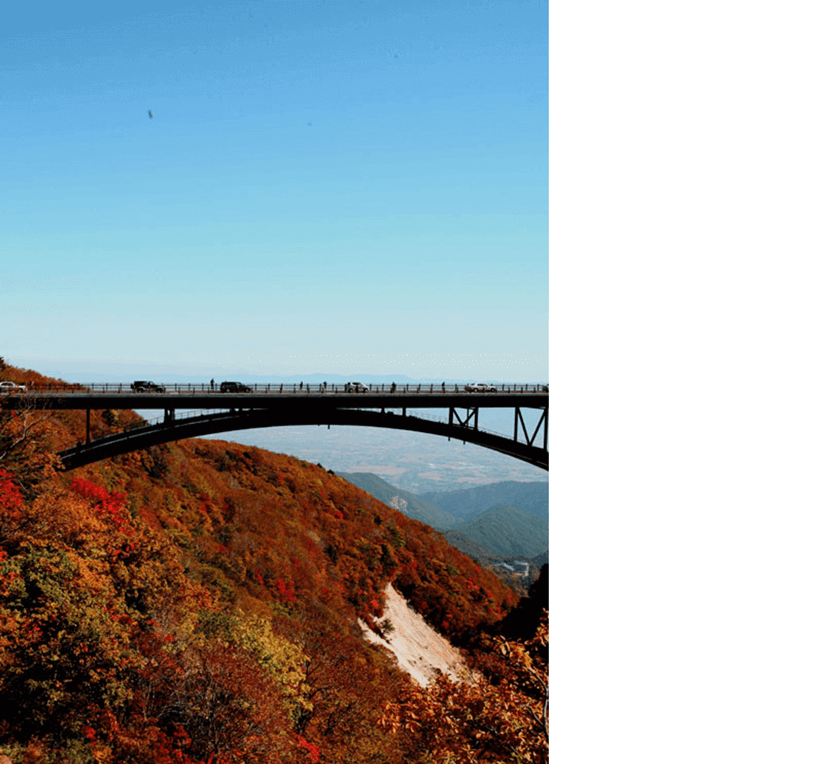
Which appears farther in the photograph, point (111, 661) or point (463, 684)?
point (111, 661)

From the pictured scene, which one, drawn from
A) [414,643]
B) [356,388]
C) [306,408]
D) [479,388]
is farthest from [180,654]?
[414,643]

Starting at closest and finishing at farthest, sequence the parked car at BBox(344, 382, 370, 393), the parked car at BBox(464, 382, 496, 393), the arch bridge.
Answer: the arch bridge
the parked car at BBox(344, 382, 370, 393)
the parked car at BBox(464, 382, 496, 393)

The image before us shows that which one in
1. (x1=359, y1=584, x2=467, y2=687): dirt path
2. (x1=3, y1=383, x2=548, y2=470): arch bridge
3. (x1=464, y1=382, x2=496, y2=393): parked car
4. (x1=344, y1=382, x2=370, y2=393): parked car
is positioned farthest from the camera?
(x1=359, y1=584, x2=467, y2=687): dirt path

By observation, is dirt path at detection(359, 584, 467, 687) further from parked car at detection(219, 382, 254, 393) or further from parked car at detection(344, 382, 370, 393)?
parked car at detection(219, 382, 254, 393)

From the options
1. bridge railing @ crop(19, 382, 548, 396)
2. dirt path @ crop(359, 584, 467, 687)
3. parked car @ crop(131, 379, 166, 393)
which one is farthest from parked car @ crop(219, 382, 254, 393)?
dirt path @ crop(359, 584, 467, 687)
